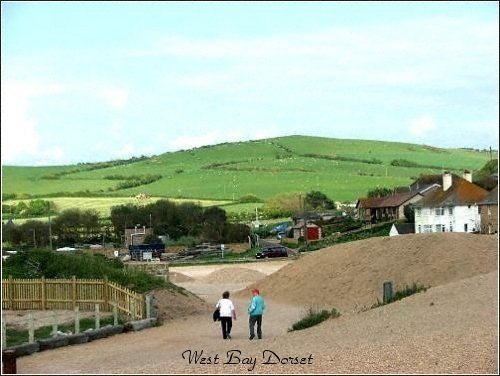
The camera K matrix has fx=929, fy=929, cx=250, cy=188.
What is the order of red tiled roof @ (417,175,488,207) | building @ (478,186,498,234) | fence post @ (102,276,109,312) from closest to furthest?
fence post @ (102,276,109,312)
building @ (478,186,498,234)
red tiled roof @ (417,175,488,207)

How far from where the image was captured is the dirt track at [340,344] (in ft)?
43.4

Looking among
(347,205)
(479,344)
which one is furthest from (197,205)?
(479,344)

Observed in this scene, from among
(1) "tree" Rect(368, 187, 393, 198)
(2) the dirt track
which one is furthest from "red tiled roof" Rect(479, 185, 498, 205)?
(2) the dirt track

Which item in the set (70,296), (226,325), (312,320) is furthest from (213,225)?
(226,325)

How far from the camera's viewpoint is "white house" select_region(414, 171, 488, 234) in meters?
56.0

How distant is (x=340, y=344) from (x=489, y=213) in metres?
40.3

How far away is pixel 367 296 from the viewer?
3303cm

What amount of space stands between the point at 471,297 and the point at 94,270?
15372 mm

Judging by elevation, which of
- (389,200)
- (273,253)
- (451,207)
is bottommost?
(273,253)

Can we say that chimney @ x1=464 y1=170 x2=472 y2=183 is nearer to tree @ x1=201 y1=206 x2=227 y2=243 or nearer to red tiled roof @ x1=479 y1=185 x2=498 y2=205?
red tiled roof @ x1=479 y1=185 x2=498 y2=205

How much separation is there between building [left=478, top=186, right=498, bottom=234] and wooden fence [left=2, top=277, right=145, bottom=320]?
101ft

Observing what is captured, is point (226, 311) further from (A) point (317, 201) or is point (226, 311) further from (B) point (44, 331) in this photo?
(A) point (317, 201)

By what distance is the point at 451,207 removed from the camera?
5791 cm

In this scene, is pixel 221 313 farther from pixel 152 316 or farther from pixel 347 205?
pixel 347 205
